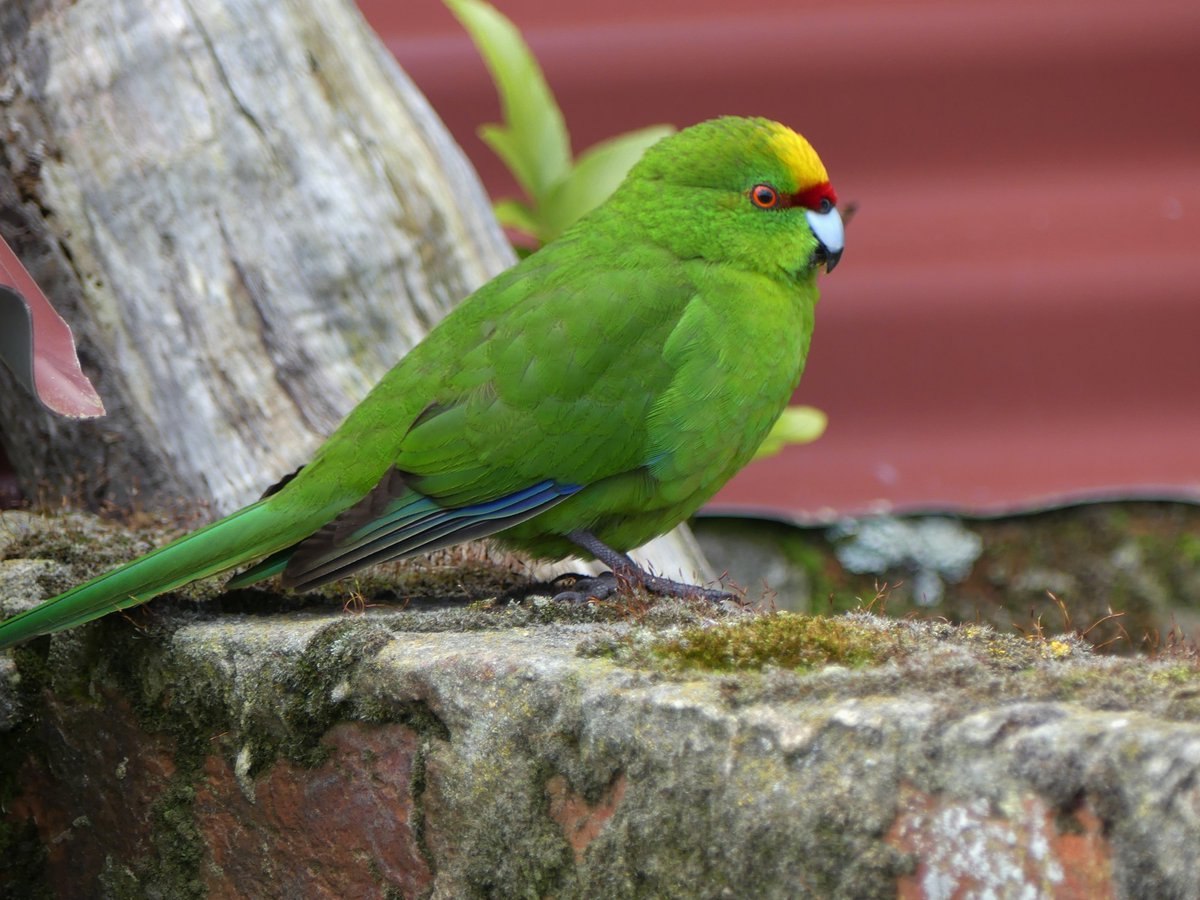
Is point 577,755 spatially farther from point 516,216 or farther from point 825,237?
point 516,216

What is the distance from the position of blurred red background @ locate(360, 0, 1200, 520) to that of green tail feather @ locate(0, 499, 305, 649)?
2.48 meters

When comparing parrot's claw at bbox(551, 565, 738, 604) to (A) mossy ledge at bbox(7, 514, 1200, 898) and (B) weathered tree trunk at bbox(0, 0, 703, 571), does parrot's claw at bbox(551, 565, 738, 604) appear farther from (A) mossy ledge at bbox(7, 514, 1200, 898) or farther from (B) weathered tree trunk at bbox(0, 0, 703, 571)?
(B) weathered tree trunk at bbox(0, 0, 703, 571)

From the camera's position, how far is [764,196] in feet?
10.8

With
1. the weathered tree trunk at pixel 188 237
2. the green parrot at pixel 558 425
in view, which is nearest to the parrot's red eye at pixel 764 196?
the green parrot at pixel 558 425

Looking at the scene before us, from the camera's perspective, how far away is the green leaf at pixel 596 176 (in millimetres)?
4449

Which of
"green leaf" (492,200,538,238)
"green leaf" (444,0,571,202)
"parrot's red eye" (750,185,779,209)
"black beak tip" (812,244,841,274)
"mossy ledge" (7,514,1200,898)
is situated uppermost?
"green leaf" (444,0,571,202)

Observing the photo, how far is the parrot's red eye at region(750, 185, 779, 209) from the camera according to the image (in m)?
3.29

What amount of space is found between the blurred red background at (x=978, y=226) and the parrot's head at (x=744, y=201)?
1.59 meters

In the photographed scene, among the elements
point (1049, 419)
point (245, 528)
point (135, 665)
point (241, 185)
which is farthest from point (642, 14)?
point (135, 665)

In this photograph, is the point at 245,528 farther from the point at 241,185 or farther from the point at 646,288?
the point at 241,185

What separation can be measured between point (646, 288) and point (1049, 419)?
2413 millimetres

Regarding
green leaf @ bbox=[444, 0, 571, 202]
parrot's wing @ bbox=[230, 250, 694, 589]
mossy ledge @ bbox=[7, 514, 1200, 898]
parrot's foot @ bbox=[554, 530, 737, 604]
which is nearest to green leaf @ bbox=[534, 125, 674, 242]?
green leaf @ bbox=[444, 0, 571, 202]

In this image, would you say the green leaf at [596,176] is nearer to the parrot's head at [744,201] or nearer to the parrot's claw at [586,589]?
the parrot's head at [744,201]

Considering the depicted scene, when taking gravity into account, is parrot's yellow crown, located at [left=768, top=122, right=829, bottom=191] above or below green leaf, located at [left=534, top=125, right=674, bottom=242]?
below
